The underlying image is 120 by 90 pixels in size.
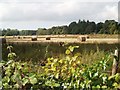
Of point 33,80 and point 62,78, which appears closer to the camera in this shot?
point 33,80

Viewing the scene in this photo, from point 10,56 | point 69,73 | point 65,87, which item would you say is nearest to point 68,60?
point 69,73

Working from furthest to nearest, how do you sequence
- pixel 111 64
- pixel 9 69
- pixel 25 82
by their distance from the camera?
pixel 111 64, pixel 9 69, pixel 25 82

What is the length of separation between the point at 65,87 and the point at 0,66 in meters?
0.51

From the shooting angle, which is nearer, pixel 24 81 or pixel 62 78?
pixel 24 81

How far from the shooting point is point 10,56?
265cm

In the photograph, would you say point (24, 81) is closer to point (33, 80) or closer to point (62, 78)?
point (33, 80)

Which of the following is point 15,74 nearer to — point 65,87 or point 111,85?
point 65,87

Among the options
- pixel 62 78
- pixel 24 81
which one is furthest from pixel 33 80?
pixel 62 78

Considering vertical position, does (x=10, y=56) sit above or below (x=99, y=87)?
above

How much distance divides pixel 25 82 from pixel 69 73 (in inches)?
19.4

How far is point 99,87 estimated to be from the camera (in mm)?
2461

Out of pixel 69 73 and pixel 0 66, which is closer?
pixel 0 66

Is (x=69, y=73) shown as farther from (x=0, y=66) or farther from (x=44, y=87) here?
(x=0, y=66)

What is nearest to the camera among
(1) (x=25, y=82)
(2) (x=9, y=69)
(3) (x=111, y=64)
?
(1) (x=25, y=82)
